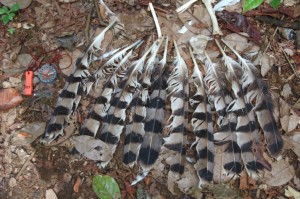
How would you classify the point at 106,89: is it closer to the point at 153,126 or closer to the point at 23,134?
the point at 153,126

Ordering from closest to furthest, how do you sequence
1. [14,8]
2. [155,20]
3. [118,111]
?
[118,111] < [155,20] < [14,8]

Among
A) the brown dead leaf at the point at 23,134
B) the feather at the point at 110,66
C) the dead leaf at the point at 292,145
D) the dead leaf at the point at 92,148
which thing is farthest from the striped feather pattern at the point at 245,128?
the brown dead leaf at the point at 23,134

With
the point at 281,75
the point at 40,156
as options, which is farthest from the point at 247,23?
the point at 40,156

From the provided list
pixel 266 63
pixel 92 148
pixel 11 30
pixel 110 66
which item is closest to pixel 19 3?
pixel 11 30

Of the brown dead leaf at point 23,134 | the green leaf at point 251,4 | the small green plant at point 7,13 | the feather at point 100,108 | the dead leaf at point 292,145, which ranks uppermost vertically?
the green leaf at point 251,4

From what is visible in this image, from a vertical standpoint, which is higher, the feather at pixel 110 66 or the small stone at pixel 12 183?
the feather at pixel 110 66

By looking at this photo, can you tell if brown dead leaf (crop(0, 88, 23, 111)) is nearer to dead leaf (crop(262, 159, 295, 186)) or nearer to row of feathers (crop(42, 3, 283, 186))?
row of feathers (crop(42, 3, 283, 186))

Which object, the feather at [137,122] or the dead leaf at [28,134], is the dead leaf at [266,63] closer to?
the feather at [137,122]
